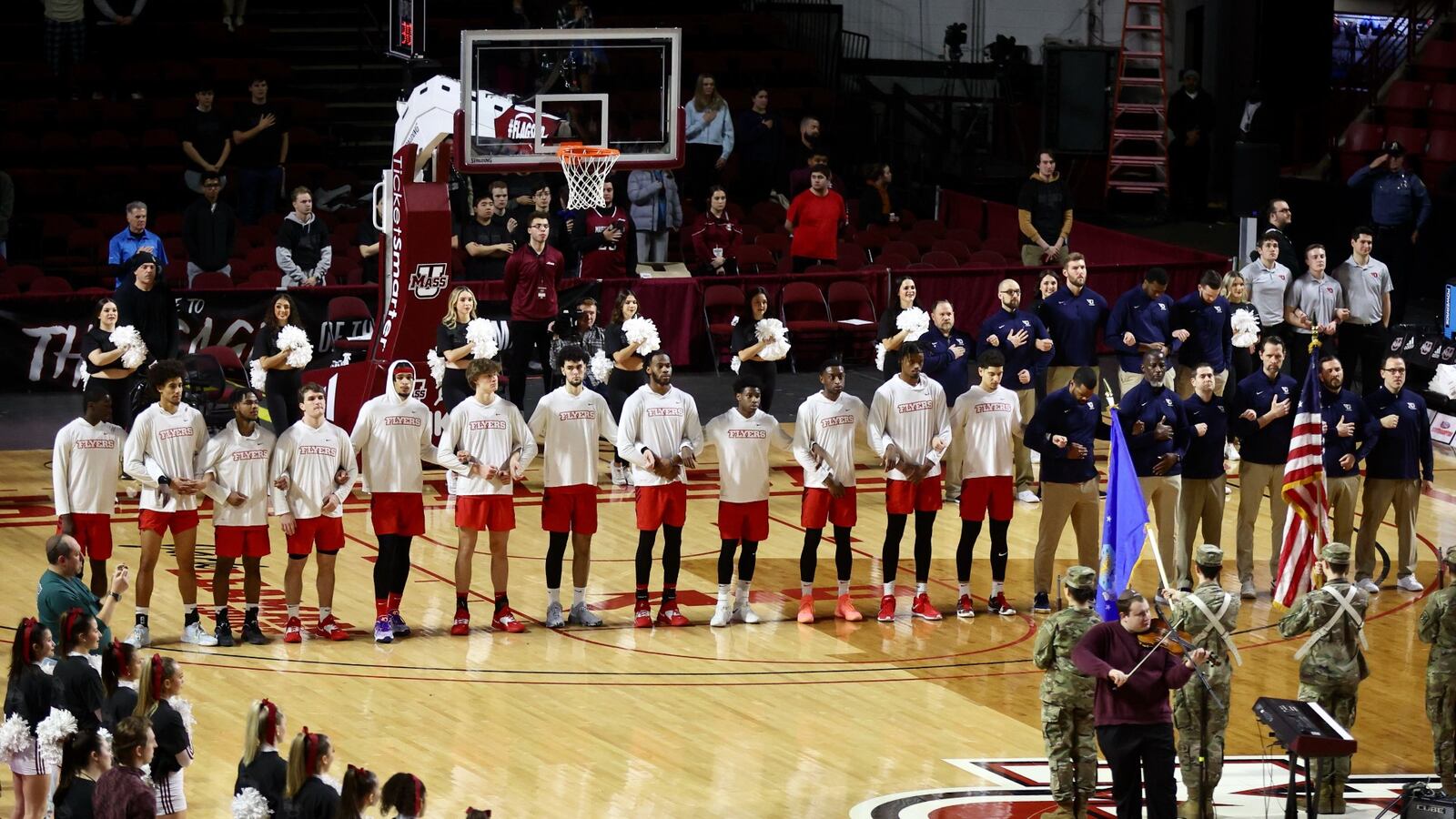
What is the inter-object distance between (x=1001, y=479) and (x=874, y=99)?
1552 centimetres

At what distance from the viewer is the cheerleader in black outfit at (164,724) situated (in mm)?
9633

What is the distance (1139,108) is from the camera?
29281 millimetres

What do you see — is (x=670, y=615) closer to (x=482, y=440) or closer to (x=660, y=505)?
(x=660, y=505)

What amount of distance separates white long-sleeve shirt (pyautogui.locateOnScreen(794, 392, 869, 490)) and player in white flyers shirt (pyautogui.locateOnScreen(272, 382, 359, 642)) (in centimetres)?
311

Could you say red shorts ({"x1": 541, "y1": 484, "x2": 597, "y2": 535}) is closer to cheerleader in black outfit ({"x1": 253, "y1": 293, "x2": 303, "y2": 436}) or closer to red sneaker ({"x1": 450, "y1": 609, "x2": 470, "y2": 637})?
red sneaker ({"x1": 450, "y1": 609, "x2": 470, "y2": 637})

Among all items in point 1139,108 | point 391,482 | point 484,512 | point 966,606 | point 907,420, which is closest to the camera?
point 391,482

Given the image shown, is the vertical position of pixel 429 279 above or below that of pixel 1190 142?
below

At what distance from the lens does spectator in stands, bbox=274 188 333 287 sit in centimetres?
2080

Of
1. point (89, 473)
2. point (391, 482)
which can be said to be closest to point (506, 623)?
point (391, 482)

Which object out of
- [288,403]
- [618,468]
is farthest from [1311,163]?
[288,403]

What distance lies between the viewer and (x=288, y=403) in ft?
57.9

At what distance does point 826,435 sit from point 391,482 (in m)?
3.04

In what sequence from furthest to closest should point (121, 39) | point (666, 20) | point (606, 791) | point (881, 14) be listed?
point (881, 14)
point (666, 20)
point (121, 39)
point (606, 791)

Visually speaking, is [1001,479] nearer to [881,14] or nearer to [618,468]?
[618,468]
